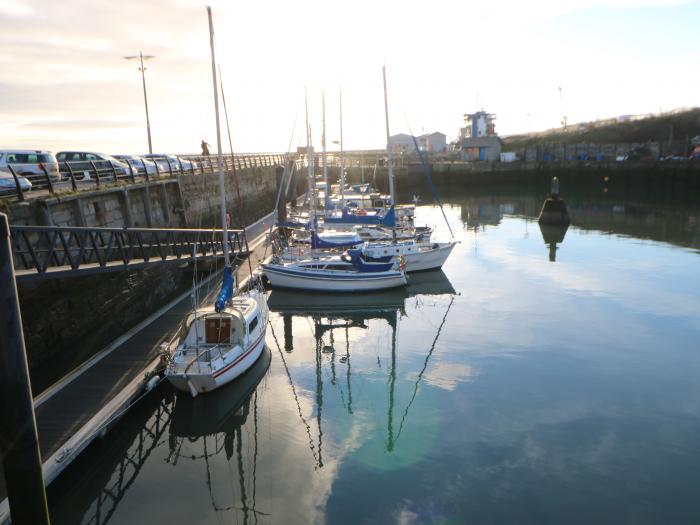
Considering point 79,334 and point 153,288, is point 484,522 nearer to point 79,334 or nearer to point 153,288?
point 79,334

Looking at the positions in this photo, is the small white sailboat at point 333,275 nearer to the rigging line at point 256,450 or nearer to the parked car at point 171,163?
the rigging line at point 256,450

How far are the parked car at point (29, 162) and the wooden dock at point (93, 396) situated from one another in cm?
915

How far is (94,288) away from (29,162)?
7.81 m

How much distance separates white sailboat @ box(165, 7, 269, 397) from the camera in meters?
15.4

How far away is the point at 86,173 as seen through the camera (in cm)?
2642

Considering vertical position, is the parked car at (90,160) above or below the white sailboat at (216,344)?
above

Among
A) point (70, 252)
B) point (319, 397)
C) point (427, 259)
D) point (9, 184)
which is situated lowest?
point (319, 397)

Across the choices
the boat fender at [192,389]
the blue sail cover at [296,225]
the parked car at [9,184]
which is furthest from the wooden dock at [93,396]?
the blue sail cover at [296,225]

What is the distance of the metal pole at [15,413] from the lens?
7211 mm

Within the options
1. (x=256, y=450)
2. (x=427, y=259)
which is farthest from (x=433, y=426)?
(x=427, y=259)

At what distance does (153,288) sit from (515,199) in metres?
61.0

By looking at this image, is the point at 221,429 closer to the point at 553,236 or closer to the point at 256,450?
the point at 256,450

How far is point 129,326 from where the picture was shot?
21.3 meters

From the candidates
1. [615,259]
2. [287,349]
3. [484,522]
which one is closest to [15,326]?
[484,522]
